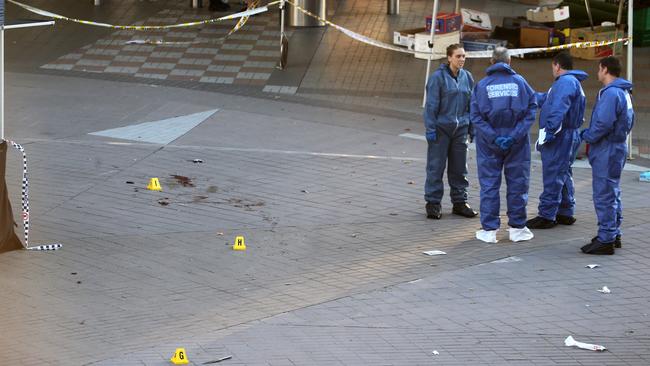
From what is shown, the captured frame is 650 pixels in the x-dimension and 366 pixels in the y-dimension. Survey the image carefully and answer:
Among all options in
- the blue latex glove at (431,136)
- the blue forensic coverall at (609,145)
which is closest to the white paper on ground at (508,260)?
the blue forensic coverall at (609,145)

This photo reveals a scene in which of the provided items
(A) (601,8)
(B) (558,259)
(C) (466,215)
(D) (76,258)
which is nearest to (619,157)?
(B) (558,259)

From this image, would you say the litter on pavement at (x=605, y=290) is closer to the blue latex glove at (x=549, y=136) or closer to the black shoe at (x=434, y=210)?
the blue latex glove at (x=549, y=136)

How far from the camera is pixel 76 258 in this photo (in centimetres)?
917

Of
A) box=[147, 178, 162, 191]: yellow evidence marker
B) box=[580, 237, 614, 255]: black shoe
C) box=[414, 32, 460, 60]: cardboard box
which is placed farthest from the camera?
box=[414, 32, 460, 60]: cardboard box

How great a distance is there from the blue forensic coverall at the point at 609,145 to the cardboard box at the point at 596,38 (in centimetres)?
921

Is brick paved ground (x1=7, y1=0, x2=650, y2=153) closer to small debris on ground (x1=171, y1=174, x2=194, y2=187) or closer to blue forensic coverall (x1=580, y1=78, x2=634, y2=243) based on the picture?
small debris on ground (x1=171, y1=174, x2=194, y2=187)

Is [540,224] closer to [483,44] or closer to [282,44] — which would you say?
→ [282,44]

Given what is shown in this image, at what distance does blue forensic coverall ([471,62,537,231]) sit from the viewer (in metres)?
9.53

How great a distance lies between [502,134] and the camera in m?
9.59

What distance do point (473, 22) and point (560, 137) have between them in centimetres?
955

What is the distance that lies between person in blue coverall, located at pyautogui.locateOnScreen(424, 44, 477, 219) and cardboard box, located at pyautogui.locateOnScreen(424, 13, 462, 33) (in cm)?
752

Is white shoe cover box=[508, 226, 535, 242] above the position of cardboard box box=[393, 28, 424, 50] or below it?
below

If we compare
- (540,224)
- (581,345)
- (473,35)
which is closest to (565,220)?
(540,224)

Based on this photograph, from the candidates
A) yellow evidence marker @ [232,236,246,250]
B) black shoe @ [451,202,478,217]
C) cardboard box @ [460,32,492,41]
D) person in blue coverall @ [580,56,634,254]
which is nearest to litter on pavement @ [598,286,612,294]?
person in blue coverall @ [580,56,634,254]
